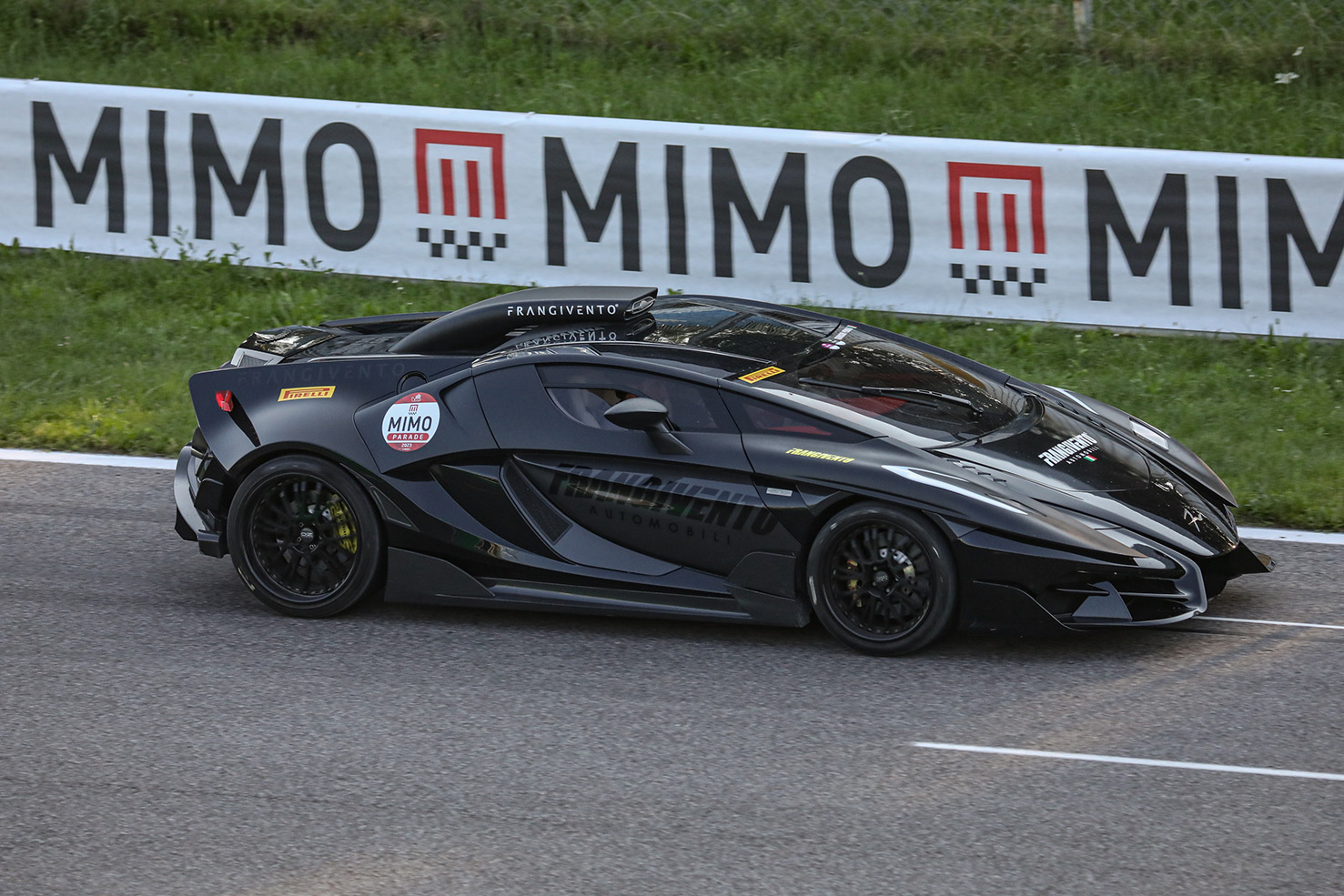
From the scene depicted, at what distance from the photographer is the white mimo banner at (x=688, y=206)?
991 cm

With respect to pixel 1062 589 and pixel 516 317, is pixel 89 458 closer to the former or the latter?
pixel 516 317

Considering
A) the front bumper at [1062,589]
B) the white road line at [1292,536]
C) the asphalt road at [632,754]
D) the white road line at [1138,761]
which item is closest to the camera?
the asphalt road at [632,754]

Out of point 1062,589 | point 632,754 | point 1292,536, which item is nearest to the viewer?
point 632,754

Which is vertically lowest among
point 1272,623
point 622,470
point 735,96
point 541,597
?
point 1272,623

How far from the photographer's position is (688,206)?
10625mm

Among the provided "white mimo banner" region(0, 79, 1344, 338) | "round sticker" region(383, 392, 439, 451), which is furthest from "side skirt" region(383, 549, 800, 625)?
"white mimo banner" region(0, 79, 1344, 338)

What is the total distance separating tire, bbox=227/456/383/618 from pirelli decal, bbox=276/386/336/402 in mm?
269

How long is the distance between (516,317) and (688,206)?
4.28 metres

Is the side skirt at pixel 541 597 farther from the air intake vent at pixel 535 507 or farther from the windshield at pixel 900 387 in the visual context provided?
the windshield at pixel 900 387

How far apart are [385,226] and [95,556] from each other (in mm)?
4470

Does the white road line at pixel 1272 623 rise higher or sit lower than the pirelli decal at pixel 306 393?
lower

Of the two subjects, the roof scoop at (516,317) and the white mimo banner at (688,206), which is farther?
the white mimo banner at (688,206)

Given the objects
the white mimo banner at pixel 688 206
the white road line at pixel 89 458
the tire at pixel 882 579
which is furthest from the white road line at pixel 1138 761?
the white mimo banner at pixel 688 206

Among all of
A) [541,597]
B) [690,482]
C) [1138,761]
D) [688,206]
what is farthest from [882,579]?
[688,206]
